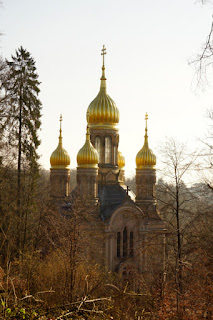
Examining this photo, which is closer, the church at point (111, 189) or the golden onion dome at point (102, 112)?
the church at point (111, 189)

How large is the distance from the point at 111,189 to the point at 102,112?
6125 millimetres

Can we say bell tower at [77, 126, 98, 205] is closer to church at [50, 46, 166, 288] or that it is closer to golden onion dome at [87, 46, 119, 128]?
church at [50, 46, 166, 288]

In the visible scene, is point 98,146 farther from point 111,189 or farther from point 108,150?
point 111,189

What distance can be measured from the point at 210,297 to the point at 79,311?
7.85 meters

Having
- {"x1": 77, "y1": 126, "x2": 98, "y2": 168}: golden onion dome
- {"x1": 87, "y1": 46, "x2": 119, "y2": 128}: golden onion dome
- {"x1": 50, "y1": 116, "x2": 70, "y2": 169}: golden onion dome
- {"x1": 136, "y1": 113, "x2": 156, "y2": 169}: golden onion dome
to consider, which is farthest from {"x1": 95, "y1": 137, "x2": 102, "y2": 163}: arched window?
{"x1": 77, "y1": 126, "x2": 98, "y2": 168}: golden onion dome

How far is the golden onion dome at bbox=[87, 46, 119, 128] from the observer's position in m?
37.2

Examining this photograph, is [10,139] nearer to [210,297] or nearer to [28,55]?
[28,55]

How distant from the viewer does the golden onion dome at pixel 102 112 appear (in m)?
37.2

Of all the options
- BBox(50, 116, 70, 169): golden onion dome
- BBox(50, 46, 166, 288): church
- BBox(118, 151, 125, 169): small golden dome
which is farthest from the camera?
BBox(118, 151, 125, 169): small golden dome

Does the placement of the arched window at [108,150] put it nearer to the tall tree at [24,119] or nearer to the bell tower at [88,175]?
the bell tower at [88,175]

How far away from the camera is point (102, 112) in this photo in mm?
37156

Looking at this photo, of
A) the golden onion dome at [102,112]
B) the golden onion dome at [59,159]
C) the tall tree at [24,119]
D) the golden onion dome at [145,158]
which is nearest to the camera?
the tall tree at [24,119]

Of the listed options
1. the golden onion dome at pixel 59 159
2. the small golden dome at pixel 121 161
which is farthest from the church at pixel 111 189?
the small golden dome at pixel 121 161

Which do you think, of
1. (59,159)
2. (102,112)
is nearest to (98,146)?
(102,112)
